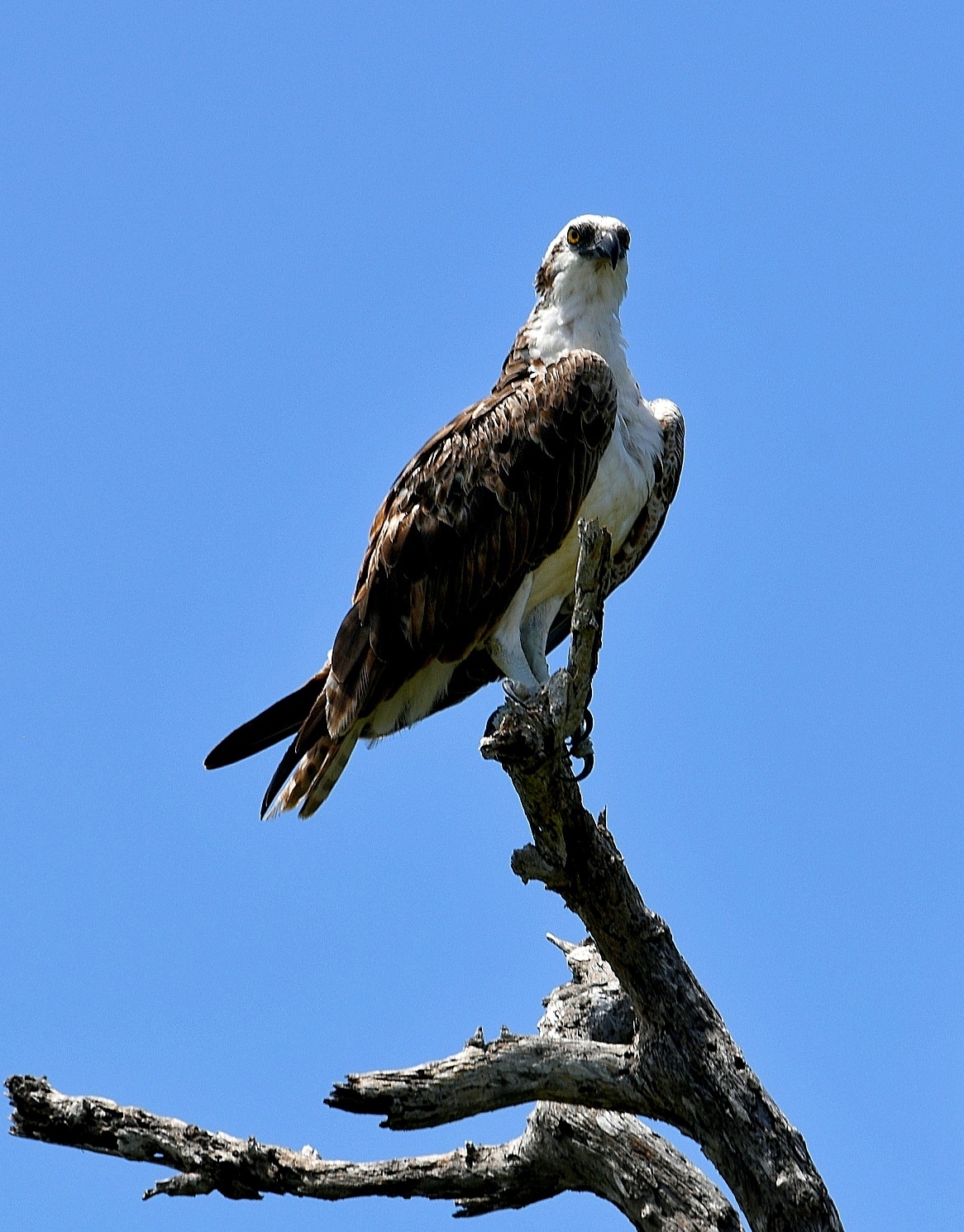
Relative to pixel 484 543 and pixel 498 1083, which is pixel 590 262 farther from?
pixel 498 1083

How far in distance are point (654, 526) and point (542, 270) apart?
1569 mm

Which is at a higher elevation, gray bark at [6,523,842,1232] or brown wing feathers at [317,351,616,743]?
brown wing feathers at [317,351,616,743]

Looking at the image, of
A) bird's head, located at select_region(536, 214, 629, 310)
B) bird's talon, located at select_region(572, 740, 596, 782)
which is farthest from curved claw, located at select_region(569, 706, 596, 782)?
bird's head, located at select_region(536, 214, 629, 310)

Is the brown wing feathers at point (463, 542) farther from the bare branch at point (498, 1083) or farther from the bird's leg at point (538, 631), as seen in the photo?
the bare branch at point (498, 1083)

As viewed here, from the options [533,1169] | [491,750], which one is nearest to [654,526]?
[491,750]

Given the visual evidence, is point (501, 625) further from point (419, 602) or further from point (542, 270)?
point (542, 270)

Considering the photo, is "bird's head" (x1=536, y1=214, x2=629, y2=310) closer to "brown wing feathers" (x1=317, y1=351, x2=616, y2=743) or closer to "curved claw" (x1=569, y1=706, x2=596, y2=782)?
"brown wing feathers" (x1=317, y1=351, x2=616, y2=743)

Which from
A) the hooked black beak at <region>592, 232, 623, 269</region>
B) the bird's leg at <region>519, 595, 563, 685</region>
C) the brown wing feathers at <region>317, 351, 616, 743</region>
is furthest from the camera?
the hooked black beak at <region>592, 232, 623, 269</region>

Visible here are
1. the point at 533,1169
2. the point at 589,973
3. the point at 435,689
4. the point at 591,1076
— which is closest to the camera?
the point at 591,1076

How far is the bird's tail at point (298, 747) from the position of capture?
23.2ft

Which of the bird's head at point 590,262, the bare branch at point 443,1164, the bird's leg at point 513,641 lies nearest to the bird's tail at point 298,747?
the bird's leg at point 513,641

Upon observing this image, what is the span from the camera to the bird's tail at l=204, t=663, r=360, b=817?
279 inches

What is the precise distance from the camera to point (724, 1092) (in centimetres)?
537

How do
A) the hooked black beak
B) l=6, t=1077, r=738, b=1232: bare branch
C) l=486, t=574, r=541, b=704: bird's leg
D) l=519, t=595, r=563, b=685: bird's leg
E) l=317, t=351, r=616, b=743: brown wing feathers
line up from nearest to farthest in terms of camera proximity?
1. l=6, t=1077, r=738, b=1232: bare branch
2. l=317, t=351, r=616, b=743: brown wing feathers
3. l=486, t=574, r=541, b=704: bird's leg
4. l=519, t=595, r=563, b=685: bird's leg
5. the hooked black beak
